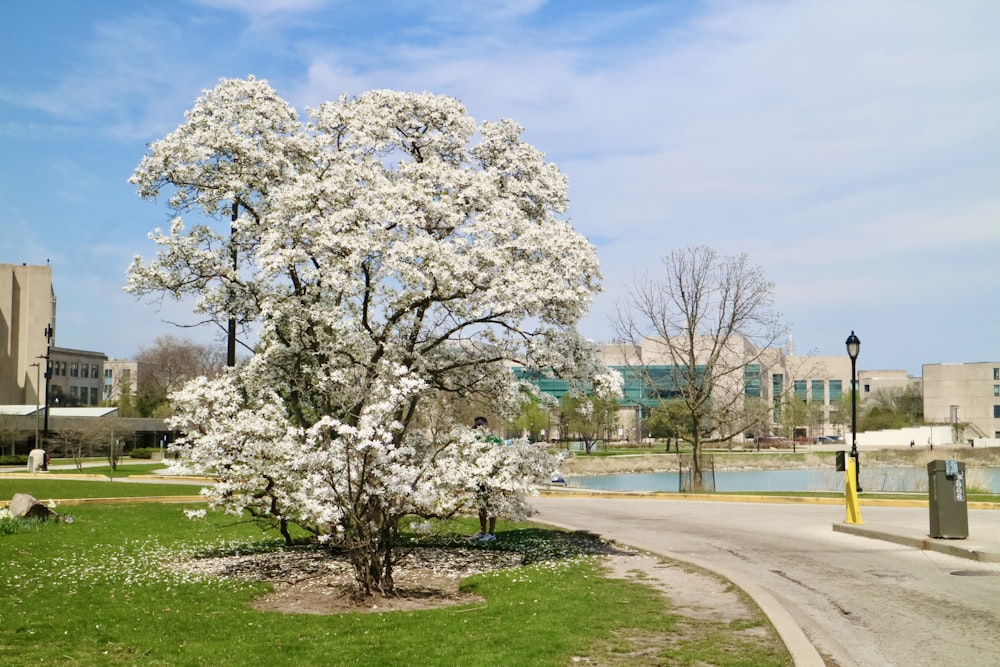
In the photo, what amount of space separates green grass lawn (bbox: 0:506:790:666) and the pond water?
24.6m

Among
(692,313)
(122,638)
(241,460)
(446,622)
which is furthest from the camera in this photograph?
(692,313)

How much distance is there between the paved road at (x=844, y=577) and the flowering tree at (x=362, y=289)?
13.7 ft

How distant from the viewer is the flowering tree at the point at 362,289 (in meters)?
12.5

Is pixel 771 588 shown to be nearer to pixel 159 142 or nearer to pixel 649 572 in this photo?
pixel 649 572

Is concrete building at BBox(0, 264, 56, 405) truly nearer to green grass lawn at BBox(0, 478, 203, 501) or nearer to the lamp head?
green grass lawn at BBox(0, 478, 203, 501)

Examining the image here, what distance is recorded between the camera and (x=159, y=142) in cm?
1494

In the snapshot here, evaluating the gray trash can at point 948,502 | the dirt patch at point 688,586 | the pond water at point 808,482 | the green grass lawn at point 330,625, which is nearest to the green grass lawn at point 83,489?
the green grass lawn at point 330,625

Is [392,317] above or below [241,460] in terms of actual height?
above

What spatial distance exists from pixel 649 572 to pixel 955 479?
6.68 m

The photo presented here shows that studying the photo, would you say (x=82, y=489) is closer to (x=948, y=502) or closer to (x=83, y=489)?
(x=83, y=489)

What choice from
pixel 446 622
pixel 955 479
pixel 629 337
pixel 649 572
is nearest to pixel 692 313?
pixel 629 337

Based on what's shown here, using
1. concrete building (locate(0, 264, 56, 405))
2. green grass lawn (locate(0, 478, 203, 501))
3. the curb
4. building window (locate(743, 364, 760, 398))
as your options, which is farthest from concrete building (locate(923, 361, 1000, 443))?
the curb

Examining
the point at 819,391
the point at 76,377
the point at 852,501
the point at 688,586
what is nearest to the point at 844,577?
the point at 688,586

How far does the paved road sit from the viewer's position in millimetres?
9039
